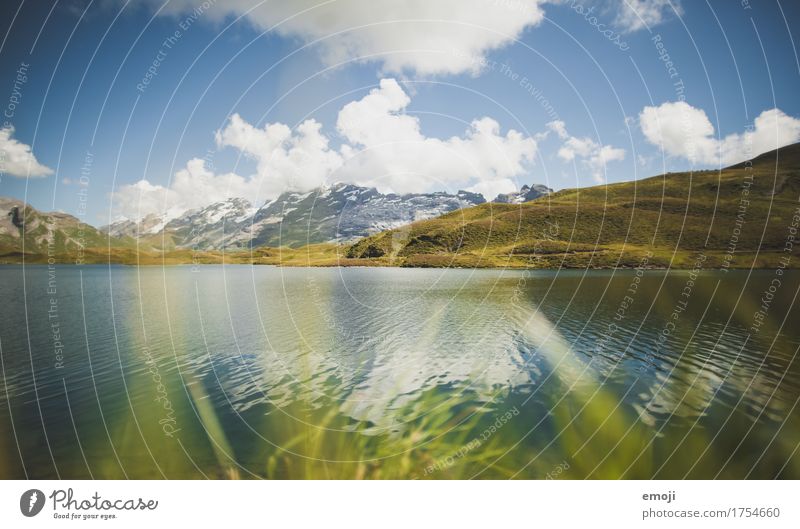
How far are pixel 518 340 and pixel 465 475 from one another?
17.8 m

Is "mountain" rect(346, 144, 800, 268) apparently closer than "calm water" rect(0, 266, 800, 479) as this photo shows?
No

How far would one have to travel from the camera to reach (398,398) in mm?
17062

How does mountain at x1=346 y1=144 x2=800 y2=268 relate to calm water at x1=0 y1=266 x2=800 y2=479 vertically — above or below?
above

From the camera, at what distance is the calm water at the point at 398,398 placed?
39.9 ft

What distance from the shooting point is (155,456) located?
12.4m

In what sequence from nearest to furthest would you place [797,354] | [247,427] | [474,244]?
[247,427] < [797,354] < [474,244]

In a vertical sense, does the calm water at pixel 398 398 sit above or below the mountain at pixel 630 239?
below

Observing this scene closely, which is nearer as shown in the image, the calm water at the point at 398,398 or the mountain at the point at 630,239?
the calm water at the point at 398,398

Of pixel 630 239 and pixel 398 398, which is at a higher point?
pixel 630 239

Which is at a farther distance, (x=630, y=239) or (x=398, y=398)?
(x=630, y=239)

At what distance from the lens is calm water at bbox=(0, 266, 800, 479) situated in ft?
39.9
